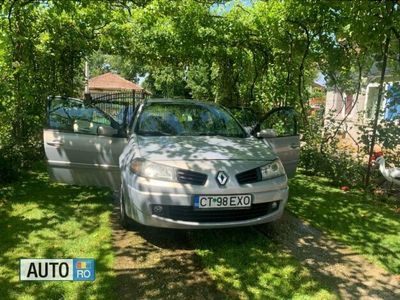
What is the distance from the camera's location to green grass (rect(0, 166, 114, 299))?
3.52m

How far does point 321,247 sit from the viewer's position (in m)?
4.69

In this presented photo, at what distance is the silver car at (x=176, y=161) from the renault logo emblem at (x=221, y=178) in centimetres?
1

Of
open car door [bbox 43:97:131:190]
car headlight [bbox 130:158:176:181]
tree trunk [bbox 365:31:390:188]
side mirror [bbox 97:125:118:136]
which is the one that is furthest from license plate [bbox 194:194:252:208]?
tree trunk [bbox 365:31:390:188]

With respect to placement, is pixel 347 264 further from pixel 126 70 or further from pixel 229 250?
pixel 126 70

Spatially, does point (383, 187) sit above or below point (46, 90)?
below

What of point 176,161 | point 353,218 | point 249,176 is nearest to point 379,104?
point 353,218

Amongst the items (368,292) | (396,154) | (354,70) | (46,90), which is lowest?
(368,292)

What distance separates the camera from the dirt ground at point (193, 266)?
11.8 ft

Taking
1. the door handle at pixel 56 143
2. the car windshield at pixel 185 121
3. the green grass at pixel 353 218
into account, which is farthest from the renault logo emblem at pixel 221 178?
the door handle at pixel 56 143

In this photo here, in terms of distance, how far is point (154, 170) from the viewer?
14.0ft

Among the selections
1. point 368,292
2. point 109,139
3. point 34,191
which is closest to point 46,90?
point 34,191

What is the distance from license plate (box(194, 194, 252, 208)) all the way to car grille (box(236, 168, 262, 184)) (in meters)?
0.19

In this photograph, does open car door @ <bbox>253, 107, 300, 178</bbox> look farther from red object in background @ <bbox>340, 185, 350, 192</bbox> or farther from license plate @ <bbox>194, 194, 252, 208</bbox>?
license plate @ <bbox>194, 194, 252, 208</bbox>

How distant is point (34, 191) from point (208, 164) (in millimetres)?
3575
